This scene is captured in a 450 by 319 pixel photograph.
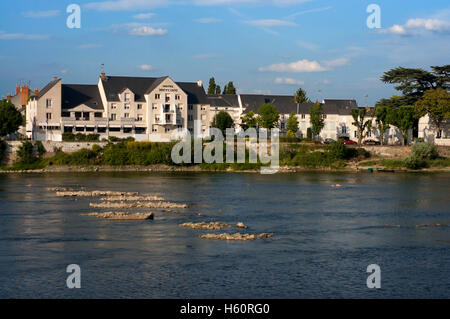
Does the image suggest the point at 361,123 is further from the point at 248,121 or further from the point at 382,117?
the point at 248,121

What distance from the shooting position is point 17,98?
126 m

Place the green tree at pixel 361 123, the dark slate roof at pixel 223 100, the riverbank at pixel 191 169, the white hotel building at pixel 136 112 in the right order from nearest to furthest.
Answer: the riverbank at pixel 191 169, the white hotel building at pixel 136 112, the green tree at pixel 361 123, the dark slate roof at pixel 223 100

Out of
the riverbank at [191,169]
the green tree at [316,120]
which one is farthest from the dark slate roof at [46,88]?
the green tree at [316,120]

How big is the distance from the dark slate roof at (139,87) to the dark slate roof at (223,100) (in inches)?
185

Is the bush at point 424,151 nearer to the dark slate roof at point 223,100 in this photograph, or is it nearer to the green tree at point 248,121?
the green tree at point 248,121

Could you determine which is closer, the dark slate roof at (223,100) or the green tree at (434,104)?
the green tree at (434,104)

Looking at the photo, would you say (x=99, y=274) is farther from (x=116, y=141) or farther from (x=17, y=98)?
(x=17, y=98)

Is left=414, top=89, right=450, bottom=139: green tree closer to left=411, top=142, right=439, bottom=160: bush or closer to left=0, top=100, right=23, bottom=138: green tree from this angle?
left=411, top=142, right=439, bottom=160: bush

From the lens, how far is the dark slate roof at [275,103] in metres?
115

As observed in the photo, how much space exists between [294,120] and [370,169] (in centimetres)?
2410

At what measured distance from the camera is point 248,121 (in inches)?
4146

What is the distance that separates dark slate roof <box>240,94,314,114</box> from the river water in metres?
60.0

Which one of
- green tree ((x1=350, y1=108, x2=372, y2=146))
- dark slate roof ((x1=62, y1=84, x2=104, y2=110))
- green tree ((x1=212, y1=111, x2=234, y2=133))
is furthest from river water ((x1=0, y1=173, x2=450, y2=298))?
green tree ((x1=212, y1=111, x2=234, y2=133))

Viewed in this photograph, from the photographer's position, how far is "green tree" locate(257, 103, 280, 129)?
4043 inches
